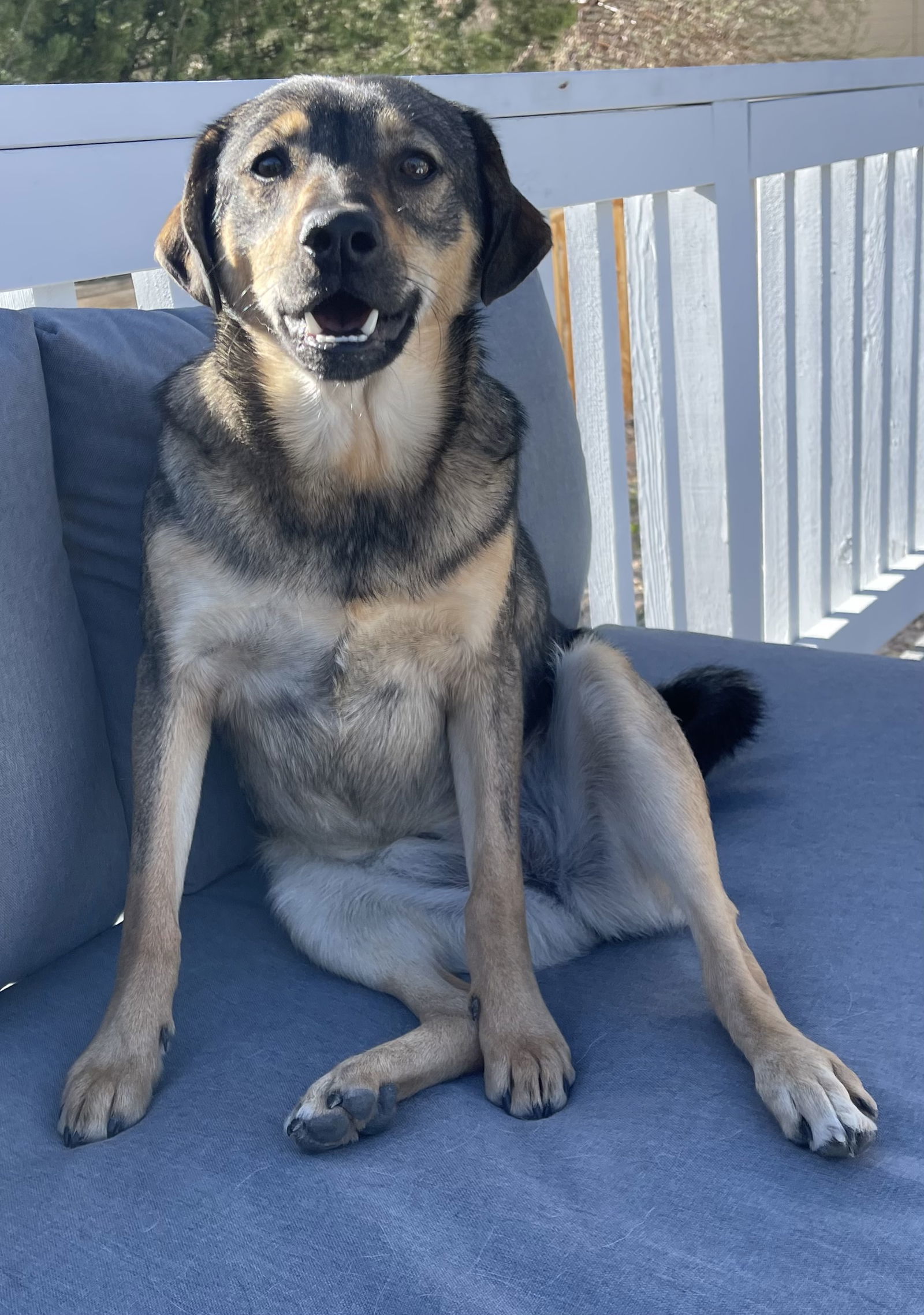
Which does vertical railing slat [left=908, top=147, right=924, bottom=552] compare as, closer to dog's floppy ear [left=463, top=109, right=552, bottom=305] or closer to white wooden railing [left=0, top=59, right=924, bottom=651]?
white wooden railing [left=0, top=59, right=924, bottom=651]

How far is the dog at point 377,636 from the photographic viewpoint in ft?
4.75

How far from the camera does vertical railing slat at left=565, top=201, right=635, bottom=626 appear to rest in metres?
2.90

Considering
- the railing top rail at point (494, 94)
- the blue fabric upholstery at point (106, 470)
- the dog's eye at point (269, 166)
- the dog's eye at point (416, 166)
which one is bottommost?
the blue fabric upholstery at point (106, 470)

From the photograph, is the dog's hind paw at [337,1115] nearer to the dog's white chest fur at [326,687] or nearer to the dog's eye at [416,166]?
the dog's white chest fur at [326,687]

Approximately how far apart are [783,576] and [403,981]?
2.51 metres

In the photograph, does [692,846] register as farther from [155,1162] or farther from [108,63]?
[108,63]

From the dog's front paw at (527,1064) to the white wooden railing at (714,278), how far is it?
52.8 inches

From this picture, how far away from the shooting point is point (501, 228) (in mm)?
1659

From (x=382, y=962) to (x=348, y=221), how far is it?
910 mm

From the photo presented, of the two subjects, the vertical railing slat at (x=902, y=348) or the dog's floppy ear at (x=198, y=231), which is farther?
the vertical railing slat at (x=902, y=348)

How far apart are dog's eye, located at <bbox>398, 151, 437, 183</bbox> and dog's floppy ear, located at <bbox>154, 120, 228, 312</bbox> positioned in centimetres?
25

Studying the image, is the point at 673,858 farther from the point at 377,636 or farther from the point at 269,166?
the point at 269,166

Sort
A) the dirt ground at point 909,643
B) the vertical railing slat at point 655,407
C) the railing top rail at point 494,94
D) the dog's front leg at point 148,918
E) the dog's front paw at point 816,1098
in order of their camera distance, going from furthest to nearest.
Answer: the dirt ground at point 909,643
the vertical railing slat at point 655,407
the railing top rail at point 494,94
the dog's front leg at point 148,918
the dog's front paw at point 816,1098

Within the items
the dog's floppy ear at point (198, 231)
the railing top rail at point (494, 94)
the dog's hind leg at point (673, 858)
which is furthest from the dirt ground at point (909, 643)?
the dog's floppy ear at point (198, 231)
